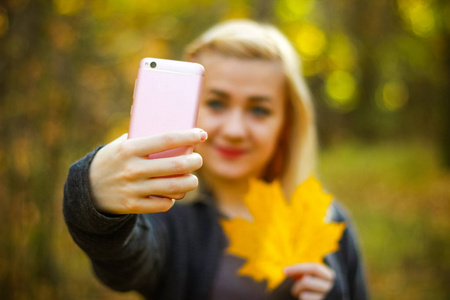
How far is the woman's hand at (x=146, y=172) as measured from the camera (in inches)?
25.3

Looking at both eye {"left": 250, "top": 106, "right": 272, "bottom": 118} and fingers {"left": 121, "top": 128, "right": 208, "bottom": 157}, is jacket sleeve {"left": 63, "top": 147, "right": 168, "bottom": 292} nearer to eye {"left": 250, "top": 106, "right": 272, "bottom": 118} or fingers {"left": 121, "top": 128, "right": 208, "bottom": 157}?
fingers {"left": 121, "top": 128, "right": 208, "bottom": 157}

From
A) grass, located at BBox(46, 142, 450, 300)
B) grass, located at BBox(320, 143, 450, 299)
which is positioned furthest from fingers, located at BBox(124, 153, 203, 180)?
grass, located at BBox(320, 143, 450, 299)

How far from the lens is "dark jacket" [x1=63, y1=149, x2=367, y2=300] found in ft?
2.46

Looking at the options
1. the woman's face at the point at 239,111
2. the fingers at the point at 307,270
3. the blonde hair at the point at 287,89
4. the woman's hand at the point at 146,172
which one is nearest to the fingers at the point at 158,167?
the woman's hand at the point at 146,172

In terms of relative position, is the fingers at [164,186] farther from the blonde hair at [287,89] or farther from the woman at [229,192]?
the blonde hair at [287,89]

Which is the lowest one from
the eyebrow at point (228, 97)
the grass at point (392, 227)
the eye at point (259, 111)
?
the grass at point (392, 227)

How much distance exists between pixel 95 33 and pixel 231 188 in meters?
1.52

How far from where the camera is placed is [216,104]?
4.42ft

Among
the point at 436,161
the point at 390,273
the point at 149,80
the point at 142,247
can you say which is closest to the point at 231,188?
the point at 142,247

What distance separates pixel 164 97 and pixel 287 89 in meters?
0.82

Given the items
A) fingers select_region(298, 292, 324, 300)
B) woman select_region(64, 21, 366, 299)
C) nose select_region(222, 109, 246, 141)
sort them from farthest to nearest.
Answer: nose select_region(222, 109, 246, 141), fingers select_region(298, 292, 324, 300), woman select_region(64, 21, 366, 299)

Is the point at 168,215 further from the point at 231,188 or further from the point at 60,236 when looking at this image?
the point at 60,236

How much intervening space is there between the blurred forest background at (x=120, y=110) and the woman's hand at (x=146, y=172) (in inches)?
62.2

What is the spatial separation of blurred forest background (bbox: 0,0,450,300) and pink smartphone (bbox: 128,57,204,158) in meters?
1.54
